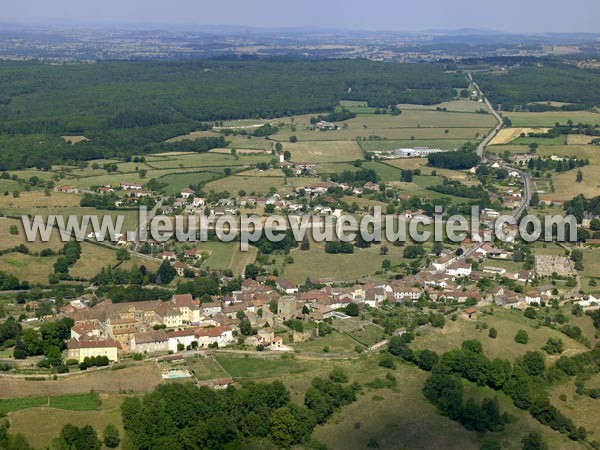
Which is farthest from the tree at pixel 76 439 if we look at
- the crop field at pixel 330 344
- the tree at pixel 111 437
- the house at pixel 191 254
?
the house at pixel 191 254

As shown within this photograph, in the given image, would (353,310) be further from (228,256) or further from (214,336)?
(228,256)

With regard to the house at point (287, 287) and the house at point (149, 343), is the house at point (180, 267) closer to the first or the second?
the house at point (287, 287)

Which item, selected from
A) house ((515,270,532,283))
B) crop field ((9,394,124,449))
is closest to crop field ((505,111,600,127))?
house ((515,270,532,283))

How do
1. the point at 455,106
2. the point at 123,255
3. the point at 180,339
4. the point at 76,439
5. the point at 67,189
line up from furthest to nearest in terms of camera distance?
the point at 455,106
the point at 67,189
the point at 123,255
the point at 180,339
the point at 76,439

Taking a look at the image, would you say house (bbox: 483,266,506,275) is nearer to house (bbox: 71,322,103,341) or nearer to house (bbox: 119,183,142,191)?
house (bbox: 71,322,103,341)

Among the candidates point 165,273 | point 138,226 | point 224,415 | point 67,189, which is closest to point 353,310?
point 165,273

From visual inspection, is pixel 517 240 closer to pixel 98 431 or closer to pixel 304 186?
pixel 304 186
